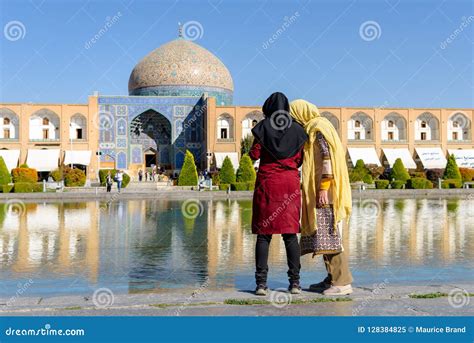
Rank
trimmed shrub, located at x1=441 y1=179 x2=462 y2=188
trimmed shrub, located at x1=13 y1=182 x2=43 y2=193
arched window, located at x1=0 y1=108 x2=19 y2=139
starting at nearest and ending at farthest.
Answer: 1. trimmed shrub, located at x1=13 y1=182 x2=43 y2=193
2. trimmed shrub, located at x1=441 y1=179 x2=462 y2=188
3. arched window, located at x1=0 y1=108 x2=19 y2=139

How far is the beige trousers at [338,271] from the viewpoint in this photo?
3523 mm

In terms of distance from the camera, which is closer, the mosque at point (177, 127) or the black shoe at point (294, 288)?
the black shoe at point (294, 288)

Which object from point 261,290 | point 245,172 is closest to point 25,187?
point 245,172

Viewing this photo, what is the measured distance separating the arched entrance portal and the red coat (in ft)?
91.8

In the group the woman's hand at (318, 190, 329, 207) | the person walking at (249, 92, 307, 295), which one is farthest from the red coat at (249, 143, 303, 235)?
the woman's hand at (318, 190, 329, 207)

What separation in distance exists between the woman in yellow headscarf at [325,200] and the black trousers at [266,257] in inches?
4.6

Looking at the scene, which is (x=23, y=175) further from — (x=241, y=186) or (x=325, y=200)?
(x=325, y=200)

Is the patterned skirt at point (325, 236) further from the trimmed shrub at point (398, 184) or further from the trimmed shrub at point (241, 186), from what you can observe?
the trimmed shrub at point (398, 184)

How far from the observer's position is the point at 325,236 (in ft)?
11.8

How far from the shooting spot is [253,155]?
3.65 meters

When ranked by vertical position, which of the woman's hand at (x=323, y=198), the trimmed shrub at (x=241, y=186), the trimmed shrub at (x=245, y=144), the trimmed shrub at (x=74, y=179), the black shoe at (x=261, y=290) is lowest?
the black shoe at (x=261, y=290)

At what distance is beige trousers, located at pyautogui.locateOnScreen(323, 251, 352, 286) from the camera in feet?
11.6

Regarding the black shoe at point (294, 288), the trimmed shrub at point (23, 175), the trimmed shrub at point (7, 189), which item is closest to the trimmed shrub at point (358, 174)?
the trimmed shrub at point (7, 189)

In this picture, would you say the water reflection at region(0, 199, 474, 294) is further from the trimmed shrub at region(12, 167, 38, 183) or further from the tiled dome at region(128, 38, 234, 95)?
the tiled dome at region(128, 38, 234, 95)
